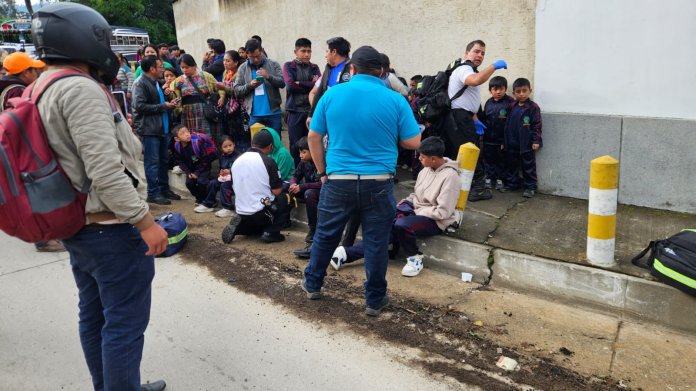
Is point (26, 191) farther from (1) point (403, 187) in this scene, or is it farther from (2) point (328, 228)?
(1) point (403, 187)

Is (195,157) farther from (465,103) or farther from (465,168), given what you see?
(465,168)

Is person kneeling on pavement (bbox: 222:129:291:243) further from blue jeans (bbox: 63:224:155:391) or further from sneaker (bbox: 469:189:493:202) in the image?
blue jeans (bbox: 63:224:155:391)

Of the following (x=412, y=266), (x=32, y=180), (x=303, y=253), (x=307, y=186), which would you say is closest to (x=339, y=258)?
(x=303, y=253)

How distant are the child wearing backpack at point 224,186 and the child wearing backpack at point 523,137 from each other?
3509 mm

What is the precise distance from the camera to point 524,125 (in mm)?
5996

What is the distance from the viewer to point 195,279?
189 inches

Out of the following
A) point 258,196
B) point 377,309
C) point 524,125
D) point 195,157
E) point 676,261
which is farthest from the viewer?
point 195,157

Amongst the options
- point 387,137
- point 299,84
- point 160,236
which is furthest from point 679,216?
point 160,236

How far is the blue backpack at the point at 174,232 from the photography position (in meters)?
5.43

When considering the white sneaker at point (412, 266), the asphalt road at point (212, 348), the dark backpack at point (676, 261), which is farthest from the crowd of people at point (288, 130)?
the dark backpack at point (676, 261)

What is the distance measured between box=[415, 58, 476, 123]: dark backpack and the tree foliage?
89.8 feet

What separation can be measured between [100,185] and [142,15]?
1367 inches

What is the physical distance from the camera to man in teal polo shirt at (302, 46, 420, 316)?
11.9ft

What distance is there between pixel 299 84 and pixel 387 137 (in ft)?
11.0
